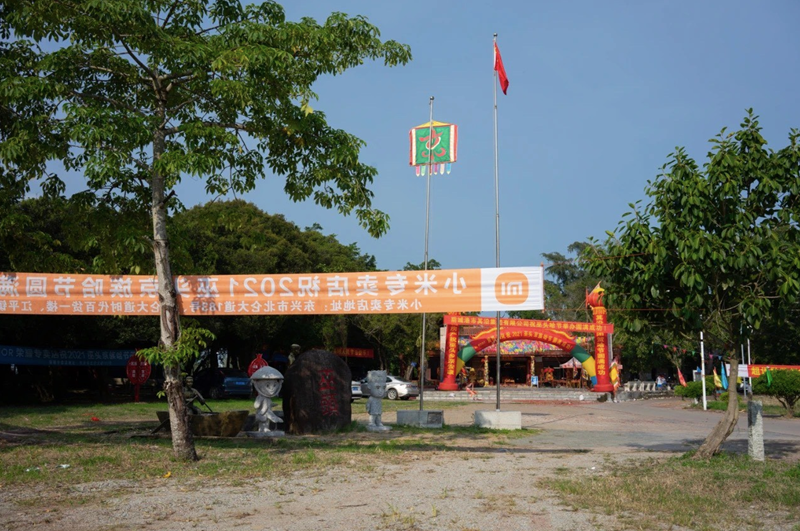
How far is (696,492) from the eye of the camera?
7730 mm

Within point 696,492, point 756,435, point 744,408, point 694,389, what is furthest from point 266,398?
point 694,389

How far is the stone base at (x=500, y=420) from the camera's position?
51.7 ft

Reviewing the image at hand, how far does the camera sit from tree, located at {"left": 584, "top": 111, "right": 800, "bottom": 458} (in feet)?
32.0

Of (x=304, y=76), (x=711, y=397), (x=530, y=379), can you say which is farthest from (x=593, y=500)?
(x=530, y=379)

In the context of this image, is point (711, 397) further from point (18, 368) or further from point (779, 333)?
point (18, 368)

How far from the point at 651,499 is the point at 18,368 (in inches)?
999

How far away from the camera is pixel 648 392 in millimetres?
36594

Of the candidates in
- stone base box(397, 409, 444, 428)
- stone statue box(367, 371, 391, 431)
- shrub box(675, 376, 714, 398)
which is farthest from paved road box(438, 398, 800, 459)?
shrub box(675, 376, 714, 398)

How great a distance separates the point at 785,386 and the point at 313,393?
52.6 ft

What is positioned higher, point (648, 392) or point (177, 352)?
point (177, 352)

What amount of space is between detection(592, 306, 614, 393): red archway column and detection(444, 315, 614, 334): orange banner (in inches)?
14.8

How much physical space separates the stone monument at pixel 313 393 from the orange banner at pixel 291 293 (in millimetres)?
3158

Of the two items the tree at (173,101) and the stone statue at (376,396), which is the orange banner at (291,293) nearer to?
the tree at (173,101)

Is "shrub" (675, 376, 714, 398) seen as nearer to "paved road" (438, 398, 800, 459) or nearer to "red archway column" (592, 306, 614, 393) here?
"red archway column" (592, 306, 614, 393)
